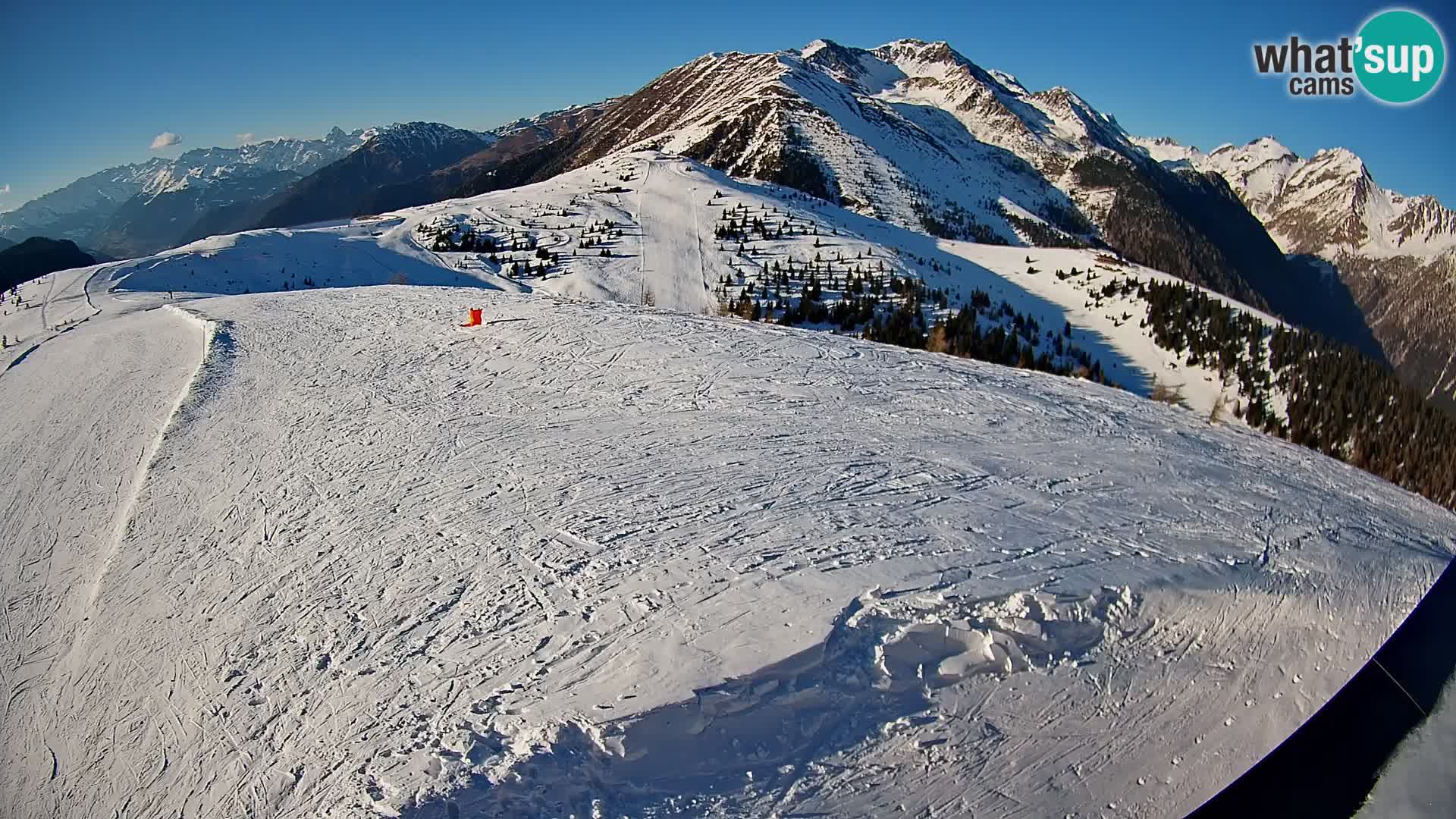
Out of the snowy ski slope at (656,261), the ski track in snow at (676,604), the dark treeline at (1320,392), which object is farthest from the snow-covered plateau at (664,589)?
the snowy ski slope at (656,261)

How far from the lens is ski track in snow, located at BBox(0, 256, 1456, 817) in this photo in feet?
14.4

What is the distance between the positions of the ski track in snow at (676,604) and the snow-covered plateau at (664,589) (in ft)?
0.10

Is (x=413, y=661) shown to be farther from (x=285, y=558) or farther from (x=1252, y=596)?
(x=1252, y=596)

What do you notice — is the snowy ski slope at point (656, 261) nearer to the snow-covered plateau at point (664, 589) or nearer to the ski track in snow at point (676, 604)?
the snow-covered plateau at point (664, 589)

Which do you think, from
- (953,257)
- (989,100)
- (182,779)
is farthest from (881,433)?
(989,100)

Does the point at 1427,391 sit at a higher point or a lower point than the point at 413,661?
lower

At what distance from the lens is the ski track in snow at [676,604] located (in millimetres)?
4379

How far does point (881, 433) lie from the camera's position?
849 centimetres

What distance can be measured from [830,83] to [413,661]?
5666 inches

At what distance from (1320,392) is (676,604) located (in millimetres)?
24297

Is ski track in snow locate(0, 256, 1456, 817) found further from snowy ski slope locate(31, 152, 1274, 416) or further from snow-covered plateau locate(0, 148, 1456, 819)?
snowy ski slope locate(31, 152, 1274, 416)

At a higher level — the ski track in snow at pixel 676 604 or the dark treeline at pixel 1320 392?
the ski track in snow at pixel 676 604

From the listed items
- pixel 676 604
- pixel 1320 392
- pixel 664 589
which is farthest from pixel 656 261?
pixel 676 604

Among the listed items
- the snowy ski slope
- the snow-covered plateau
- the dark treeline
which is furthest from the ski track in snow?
the snowy ski slope
